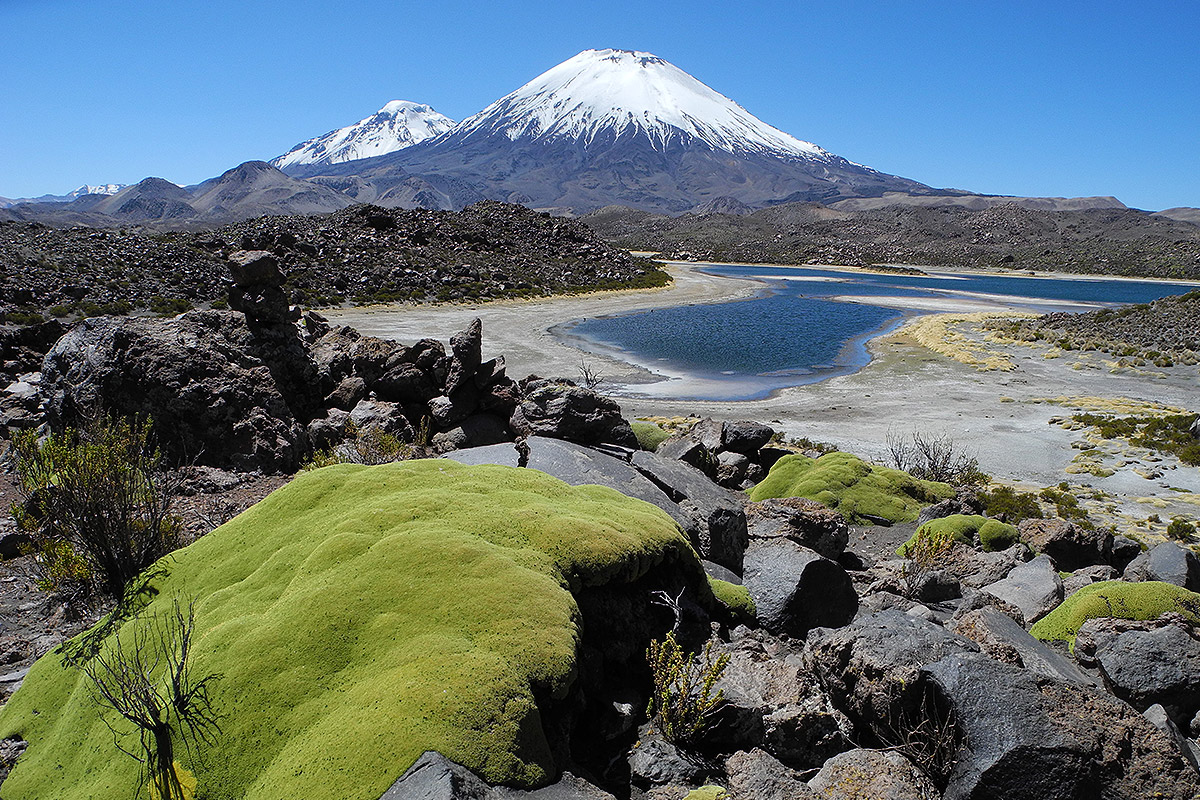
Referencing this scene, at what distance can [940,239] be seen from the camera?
152m

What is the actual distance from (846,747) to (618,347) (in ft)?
120

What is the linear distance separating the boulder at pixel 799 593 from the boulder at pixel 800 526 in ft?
6.26

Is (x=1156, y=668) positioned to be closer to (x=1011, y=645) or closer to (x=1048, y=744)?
(x=1011, y=645)

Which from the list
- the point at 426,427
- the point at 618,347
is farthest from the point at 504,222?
the point at 426,427

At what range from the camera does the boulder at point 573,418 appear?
1107cm

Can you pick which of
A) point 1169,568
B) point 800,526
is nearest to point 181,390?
point 800,526

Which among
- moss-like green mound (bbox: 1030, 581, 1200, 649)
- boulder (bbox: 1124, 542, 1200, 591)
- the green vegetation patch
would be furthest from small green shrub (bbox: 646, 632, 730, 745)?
the green vegetation patch

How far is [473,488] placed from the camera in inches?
243

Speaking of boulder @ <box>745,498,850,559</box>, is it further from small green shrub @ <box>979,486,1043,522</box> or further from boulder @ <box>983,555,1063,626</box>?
small green shrub @ <box>979,486,1043,522</box>

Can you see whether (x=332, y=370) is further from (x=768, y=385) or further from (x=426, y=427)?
(x=768, y=385)

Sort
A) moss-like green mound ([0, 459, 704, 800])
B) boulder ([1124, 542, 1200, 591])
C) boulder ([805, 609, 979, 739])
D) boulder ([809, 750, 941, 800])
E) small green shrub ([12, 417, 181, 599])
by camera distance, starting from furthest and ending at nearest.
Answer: boulder ([1124, 542, 1200, 591])
small green shrub ([12, 417, 181, 599])
boulder ([805, 609, 979, 739])
boulder ([809, 750, 941, 800])
moss-like green mound ([0, 459, 704, 800])

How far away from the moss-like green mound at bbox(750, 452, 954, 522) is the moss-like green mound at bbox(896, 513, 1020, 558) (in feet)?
4.92

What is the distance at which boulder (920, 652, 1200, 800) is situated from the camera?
3742 millimetres

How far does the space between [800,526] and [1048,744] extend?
17.5ft
